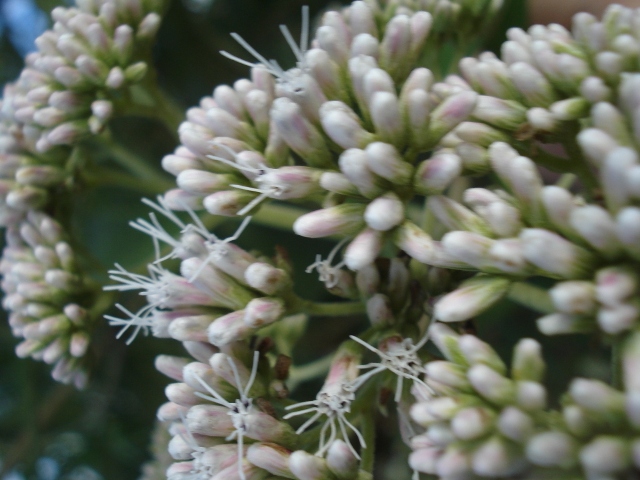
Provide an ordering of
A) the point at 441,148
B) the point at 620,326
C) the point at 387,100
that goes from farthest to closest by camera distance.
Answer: the point at 441,148 → the point at 387,100 → the point at 620,326

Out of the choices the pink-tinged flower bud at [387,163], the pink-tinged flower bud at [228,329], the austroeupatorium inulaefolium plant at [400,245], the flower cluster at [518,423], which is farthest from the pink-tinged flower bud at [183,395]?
the pink-tinged flower bud at [387,163]

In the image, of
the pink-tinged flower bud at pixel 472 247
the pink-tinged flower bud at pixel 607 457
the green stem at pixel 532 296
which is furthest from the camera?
the green stem at pixel 532 296

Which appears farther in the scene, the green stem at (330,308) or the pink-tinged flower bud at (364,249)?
the green stem at (330,308)

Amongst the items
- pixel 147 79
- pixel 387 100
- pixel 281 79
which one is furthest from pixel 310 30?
pixel 387 100

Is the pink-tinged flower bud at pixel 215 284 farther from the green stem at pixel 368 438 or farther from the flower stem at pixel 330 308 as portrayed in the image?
the green stem at pixel 368 438

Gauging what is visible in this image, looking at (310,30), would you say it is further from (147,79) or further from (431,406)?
(431,406)

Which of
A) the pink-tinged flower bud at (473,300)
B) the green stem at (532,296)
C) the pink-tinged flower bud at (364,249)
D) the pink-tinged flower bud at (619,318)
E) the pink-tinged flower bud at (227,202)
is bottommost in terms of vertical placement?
the green stem at (532,296)
